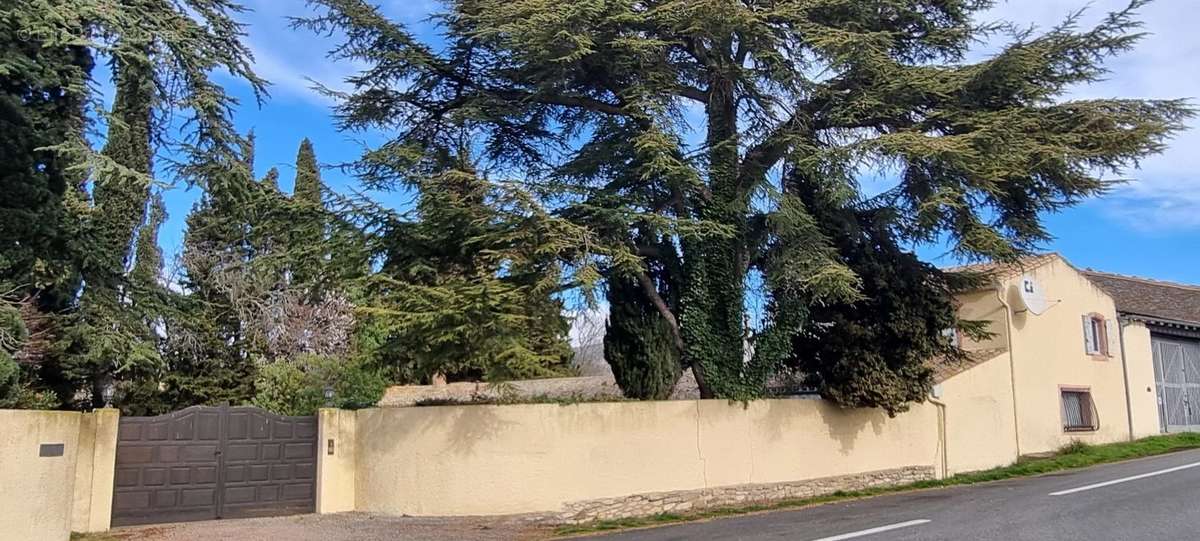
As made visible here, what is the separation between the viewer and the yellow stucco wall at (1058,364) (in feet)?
71.9

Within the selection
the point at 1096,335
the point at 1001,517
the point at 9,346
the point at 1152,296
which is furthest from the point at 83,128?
the point at 1152,296

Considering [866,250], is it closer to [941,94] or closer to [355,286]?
[941,94]

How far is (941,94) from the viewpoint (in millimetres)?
15195

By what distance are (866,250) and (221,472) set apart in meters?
12.0

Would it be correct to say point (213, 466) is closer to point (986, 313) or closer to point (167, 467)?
point (167, 467)

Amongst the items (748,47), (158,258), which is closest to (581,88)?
(748,47)

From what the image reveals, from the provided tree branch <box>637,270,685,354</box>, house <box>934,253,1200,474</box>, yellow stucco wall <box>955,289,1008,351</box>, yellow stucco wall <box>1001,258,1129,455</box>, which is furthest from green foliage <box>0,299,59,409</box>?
yellow stucco wall <box>1001,258,1129,455</box>

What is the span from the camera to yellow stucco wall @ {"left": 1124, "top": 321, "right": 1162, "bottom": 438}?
2548 centimetres

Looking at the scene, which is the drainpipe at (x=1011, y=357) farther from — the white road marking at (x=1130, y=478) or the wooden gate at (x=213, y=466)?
the wooden gate at (x=213, y=466)

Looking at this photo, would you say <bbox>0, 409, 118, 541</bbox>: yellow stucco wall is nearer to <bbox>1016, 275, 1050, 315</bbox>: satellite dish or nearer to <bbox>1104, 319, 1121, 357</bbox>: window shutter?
<bbox>1016, 275, 1050, 315</bbox>: satellite dish

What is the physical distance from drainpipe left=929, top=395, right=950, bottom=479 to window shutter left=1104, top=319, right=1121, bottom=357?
985 centimetres

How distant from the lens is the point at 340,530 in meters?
12.2

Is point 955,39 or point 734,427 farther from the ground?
point 955,39

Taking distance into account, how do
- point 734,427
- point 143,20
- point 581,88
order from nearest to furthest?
point 143,20, point 734,427, point 581,88
